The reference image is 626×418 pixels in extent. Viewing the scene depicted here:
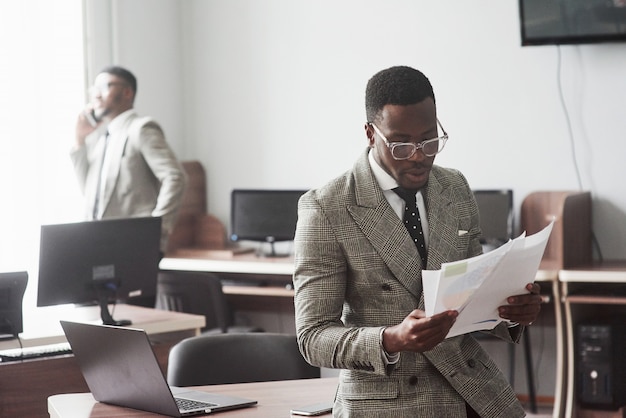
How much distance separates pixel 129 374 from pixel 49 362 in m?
1.16

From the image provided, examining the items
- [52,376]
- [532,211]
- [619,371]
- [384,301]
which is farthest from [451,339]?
[532,211]

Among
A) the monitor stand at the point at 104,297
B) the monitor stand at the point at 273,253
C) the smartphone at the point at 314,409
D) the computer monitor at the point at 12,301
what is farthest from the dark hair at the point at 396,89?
the monitor stand at the point at 273,253

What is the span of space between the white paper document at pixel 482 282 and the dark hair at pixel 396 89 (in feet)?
1.20

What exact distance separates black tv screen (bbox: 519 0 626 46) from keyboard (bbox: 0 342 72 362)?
2980mm

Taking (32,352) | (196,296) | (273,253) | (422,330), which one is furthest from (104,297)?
(273,253)

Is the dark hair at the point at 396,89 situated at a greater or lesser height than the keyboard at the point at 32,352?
greater

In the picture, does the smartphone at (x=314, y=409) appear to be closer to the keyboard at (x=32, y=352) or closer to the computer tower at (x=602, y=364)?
the keyboard at (x=32, y=352)

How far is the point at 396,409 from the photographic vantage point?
199 centimetres

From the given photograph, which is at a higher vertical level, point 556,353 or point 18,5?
point 18,5

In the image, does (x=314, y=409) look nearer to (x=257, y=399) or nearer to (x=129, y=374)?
(x=257, y=399)

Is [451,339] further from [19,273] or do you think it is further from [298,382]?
[19,273]

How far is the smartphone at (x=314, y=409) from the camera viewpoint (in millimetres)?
2303

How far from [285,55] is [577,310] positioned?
2.43m

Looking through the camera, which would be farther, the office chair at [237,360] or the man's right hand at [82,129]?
the man's right hand at [82,129]
